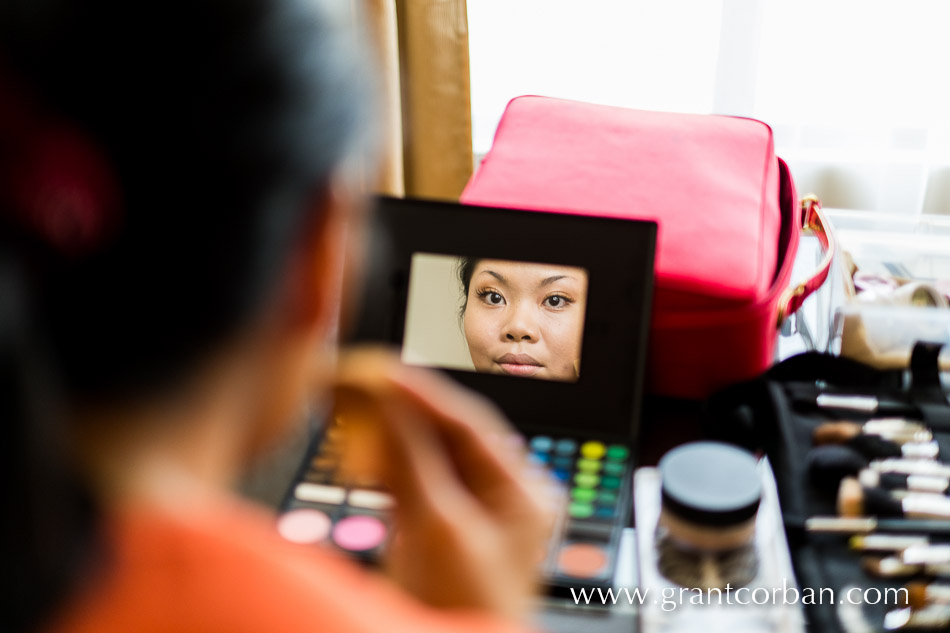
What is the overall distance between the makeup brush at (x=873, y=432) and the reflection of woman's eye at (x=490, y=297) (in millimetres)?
241

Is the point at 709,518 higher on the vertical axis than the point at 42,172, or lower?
lower

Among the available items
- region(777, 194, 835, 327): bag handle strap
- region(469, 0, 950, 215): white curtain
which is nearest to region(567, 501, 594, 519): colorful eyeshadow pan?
region(777, 194, 835, 327): bag handle strap

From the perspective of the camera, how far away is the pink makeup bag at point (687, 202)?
2.32 feet

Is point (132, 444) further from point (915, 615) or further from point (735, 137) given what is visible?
point (735, 137)

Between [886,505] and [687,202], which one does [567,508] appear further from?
[687,202]

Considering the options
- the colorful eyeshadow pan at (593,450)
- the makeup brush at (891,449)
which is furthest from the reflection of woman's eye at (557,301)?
the makeup brush at (891,449)

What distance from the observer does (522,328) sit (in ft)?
2.27

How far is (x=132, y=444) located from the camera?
0.82 feet

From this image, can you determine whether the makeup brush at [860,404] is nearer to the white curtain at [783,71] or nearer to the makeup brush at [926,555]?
the makeup brush at [926,555]

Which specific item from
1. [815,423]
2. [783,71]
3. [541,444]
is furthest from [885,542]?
[783,71]

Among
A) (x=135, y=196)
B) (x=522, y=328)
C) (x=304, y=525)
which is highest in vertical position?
(x=135, y=196)

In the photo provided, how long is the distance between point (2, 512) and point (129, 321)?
0.18 ft

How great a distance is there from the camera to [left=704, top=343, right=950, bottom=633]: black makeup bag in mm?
539

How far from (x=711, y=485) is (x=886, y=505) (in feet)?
0.37
